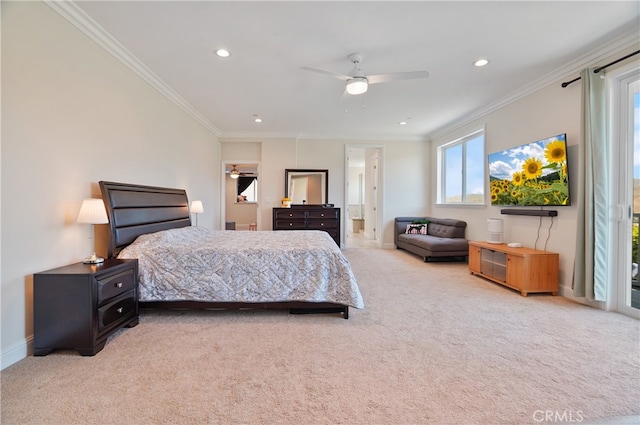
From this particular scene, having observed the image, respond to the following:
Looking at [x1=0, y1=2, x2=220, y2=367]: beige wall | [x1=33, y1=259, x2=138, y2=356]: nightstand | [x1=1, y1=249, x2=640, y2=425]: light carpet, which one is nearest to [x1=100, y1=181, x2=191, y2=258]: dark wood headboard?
[x1=0, y1=2, x2=220, y2=367]: beige wall

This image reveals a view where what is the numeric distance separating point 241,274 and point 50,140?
1865 millimetres

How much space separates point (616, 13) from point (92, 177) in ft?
16.2

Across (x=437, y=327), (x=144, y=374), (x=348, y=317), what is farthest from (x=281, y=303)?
(x=437, y=327)

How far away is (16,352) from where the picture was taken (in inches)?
76.2

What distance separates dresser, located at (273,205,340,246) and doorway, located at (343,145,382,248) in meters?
0.64

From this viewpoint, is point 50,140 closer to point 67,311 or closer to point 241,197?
point 67,311

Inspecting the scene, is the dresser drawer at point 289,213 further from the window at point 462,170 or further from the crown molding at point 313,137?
the window at point 462,170

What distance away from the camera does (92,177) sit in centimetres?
266

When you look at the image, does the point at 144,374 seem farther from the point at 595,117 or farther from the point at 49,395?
the point at 595,117

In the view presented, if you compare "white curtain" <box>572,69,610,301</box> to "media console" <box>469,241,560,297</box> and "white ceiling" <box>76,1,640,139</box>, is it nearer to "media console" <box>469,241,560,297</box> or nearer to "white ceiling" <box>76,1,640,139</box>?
"media console" <box>469,241,560,297</box>

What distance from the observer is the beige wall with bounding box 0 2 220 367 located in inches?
74.9

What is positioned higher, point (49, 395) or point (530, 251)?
point (530, 251)

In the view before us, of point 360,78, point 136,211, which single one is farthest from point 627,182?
point 136,211

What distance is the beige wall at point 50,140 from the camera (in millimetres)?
1902
